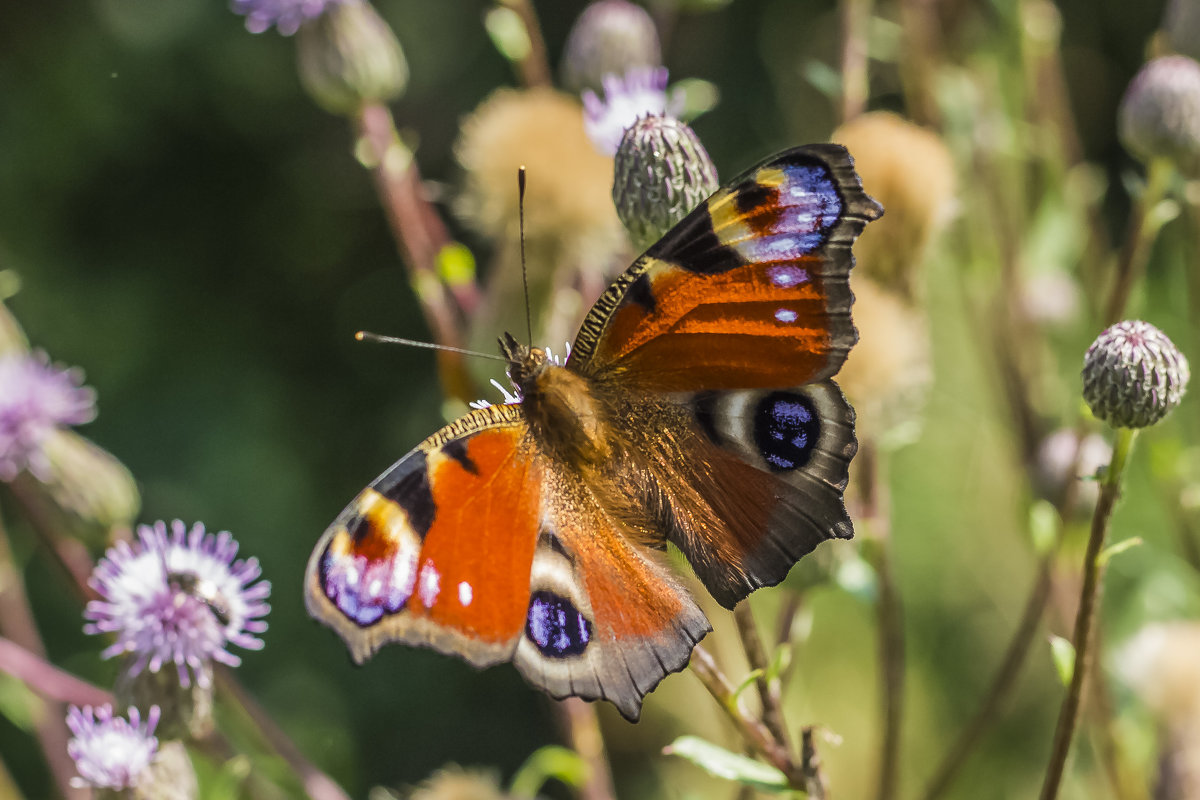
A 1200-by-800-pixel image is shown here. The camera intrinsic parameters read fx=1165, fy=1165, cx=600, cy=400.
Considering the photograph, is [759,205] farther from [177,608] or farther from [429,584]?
[177,608]

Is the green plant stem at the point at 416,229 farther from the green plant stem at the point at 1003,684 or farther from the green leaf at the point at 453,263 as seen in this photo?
the green plant stem at the point at 1003,684

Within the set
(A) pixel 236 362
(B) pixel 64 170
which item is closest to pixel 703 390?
(A) pixel 236 362

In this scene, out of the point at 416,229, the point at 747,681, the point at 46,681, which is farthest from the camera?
the point at 416,229

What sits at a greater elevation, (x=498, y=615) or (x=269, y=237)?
(x=269, y=237)

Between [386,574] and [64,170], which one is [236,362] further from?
[386,574]

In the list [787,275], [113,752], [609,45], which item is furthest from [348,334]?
[787,275]

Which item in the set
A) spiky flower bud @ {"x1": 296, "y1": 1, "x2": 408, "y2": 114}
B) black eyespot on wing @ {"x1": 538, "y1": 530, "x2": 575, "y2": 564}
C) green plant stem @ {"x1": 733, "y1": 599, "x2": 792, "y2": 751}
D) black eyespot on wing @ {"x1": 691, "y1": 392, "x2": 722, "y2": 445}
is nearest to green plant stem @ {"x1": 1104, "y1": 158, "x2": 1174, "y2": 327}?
black eyespot on wing @ {"x1": 691, "y1": 392, "x2": 722, "y2": 445}
